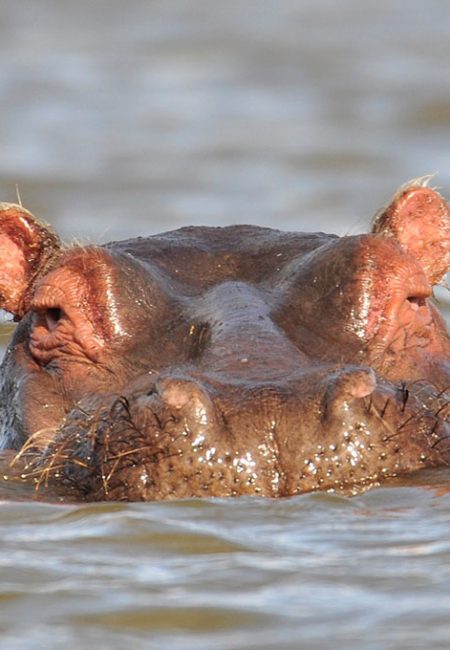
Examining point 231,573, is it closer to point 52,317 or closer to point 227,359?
point 227,359

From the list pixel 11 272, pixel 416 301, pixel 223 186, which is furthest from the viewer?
pixel 223 186

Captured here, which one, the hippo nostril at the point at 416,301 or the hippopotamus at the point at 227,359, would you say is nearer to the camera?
the hippopotamus at the point at 227,359

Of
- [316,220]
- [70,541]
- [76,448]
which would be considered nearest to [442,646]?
[70,541]

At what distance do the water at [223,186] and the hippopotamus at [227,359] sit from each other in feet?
0.44

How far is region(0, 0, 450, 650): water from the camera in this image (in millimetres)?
4547

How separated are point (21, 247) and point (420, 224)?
171 cm

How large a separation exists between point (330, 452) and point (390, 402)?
0.29 m

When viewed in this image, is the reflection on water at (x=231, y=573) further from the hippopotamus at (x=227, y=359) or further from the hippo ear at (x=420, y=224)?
the hippo ear at (x=420, y=224)

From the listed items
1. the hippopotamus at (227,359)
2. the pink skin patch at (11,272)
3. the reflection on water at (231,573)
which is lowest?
the reflection on water at (231,573)

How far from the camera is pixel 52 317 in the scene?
274 inches

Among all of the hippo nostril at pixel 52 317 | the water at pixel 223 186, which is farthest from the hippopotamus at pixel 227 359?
the water at pixel 223 186

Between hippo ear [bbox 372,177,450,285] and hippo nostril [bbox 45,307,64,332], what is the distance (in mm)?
1485

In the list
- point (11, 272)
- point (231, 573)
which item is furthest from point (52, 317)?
point (231, 573)

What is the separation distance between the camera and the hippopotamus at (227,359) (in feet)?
18.0
